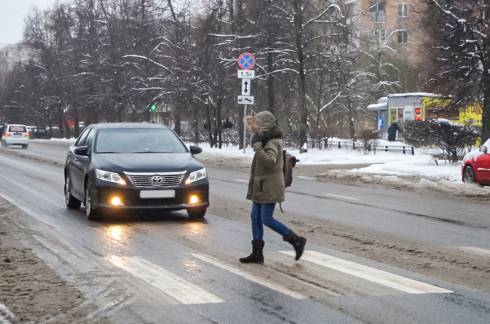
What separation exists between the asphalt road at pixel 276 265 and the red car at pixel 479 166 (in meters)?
3.73

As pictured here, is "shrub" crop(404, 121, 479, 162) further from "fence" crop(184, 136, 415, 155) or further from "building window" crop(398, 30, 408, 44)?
"building window" crop(398, 30, 408, 44)

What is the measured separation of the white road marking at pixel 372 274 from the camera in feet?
23.9

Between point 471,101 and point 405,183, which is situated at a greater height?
point 471,101

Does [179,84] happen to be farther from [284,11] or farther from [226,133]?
[284,11]

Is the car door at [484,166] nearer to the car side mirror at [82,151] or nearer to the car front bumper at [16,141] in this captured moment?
the car side mirror at [82,151]

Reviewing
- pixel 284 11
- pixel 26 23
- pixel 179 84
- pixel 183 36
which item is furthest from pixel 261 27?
pixel 26 23

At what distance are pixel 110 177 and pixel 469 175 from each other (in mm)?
10552

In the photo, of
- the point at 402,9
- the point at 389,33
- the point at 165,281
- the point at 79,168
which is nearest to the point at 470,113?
the point at 79,168

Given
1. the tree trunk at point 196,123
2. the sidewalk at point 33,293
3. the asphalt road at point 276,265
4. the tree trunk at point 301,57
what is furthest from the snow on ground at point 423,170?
the tree trunk at point 196,123

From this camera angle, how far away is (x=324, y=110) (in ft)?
184

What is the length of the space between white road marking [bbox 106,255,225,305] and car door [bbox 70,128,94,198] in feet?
14.3

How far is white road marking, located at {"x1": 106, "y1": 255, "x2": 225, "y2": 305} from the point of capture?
6.86 m

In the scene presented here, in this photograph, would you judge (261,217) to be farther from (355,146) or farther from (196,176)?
(355,146)

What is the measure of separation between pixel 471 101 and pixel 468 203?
11678 mm
